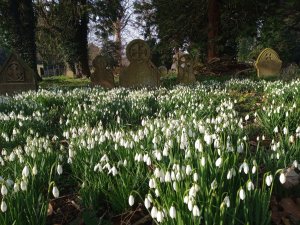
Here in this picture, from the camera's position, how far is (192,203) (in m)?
1.73

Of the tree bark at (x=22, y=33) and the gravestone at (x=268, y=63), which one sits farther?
the tree bark at (x=22, y=33)

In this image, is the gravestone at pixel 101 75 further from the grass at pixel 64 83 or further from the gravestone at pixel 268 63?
the gravestone at pixel 268 63

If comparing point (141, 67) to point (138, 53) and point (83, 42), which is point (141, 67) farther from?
point (83, 42)

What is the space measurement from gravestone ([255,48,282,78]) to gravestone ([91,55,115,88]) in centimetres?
688

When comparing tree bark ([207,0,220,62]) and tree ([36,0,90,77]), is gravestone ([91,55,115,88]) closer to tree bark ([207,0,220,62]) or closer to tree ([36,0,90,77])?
tree bark ([207,0,220,62])

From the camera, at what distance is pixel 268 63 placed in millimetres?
16797

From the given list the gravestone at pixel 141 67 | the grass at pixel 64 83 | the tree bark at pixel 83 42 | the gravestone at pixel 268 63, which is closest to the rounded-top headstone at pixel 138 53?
the gravestone at pixel 141 67

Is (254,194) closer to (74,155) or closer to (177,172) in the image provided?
(177,172)

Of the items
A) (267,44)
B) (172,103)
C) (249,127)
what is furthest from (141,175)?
(267,44)

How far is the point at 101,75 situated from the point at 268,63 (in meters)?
7.74

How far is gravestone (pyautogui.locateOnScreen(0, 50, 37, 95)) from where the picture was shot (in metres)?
13.2

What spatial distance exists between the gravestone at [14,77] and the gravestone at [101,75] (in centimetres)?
256

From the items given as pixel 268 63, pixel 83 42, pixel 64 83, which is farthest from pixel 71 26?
pixel 268 63

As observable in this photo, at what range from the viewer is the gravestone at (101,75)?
1474 cm
